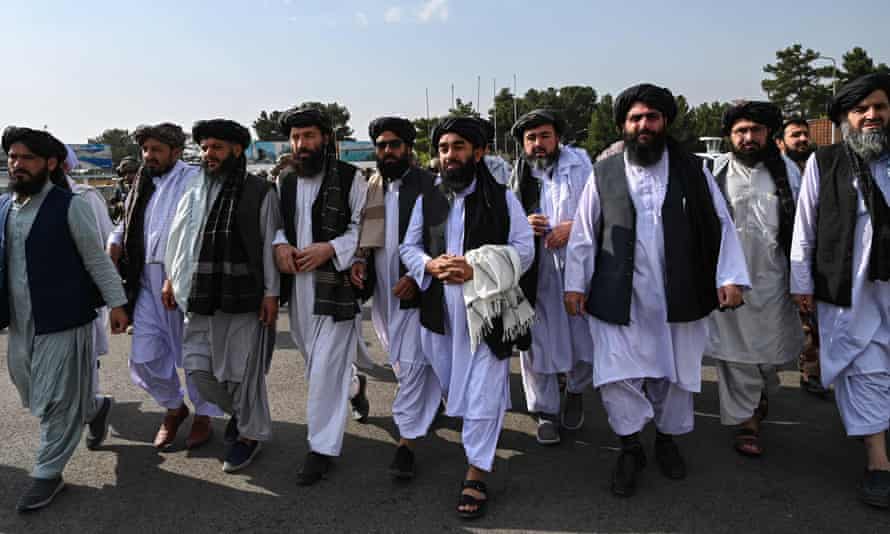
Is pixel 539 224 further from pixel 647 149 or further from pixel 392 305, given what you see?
pixel 392 305

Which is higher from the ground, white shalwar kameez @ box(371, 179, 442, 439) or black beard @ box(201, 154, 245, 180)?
black beard @ box(201, 154, 245, 180)

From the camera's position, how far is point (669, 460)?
3441 mm

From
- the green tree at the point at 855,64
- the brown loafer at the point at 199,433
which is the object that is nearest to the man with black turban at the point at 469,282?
the brown loafer at the point at 199,433

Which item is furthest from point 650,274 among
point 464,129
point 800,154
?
point 800,154

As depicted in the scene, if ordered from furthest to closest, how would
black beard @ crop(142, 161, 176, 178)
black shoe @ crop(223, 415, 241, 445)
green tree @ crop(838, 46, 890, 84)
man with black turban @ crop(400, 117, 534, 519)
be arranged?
green tree @ crop(838, 46, 890, 84) → black beard @ crop(142, 161, 176, 178) → black shoe @ crop(223, 415, 241, 445) → man with black turban @ crop(400, 117, 534, 519)

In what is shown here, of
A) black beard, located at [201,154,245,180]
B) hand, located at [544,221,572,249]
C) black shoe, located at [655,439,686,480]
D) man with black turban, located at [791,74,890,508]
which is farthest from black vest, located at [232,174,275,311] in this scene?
man with black turban, located at [791,74,890,508]

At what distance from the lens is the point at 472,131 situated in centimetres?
336

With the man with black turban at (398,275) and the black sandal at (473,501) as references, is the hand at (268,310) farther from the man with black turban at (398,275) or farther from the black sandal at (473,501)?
the black sandal at (473,501)

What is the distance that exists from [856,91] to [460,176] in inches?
84.1

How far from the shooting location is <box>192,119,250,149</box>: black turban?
11.8 feet

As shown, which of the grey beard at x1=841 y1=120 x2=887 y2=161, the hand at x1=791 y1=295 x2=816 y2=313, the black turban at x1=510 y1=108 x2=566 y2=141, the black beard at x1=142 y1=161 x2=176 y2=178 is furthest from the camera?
the black turban at x1=510 y1=108 x2=566 y2=141

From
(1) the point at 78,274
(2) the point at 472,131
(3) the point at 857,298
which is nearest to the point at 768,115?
(3) the point at 857,298

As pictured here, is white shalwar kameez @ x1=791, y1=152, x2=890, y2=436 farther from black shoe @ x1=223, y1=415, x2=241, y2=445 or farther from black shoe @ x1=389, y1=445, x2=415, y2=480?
black shoe @ x1=223, y1=415, x2=241, y2=445

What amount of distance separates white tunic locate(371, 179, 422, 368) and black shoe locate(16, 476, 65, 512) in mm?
1846
